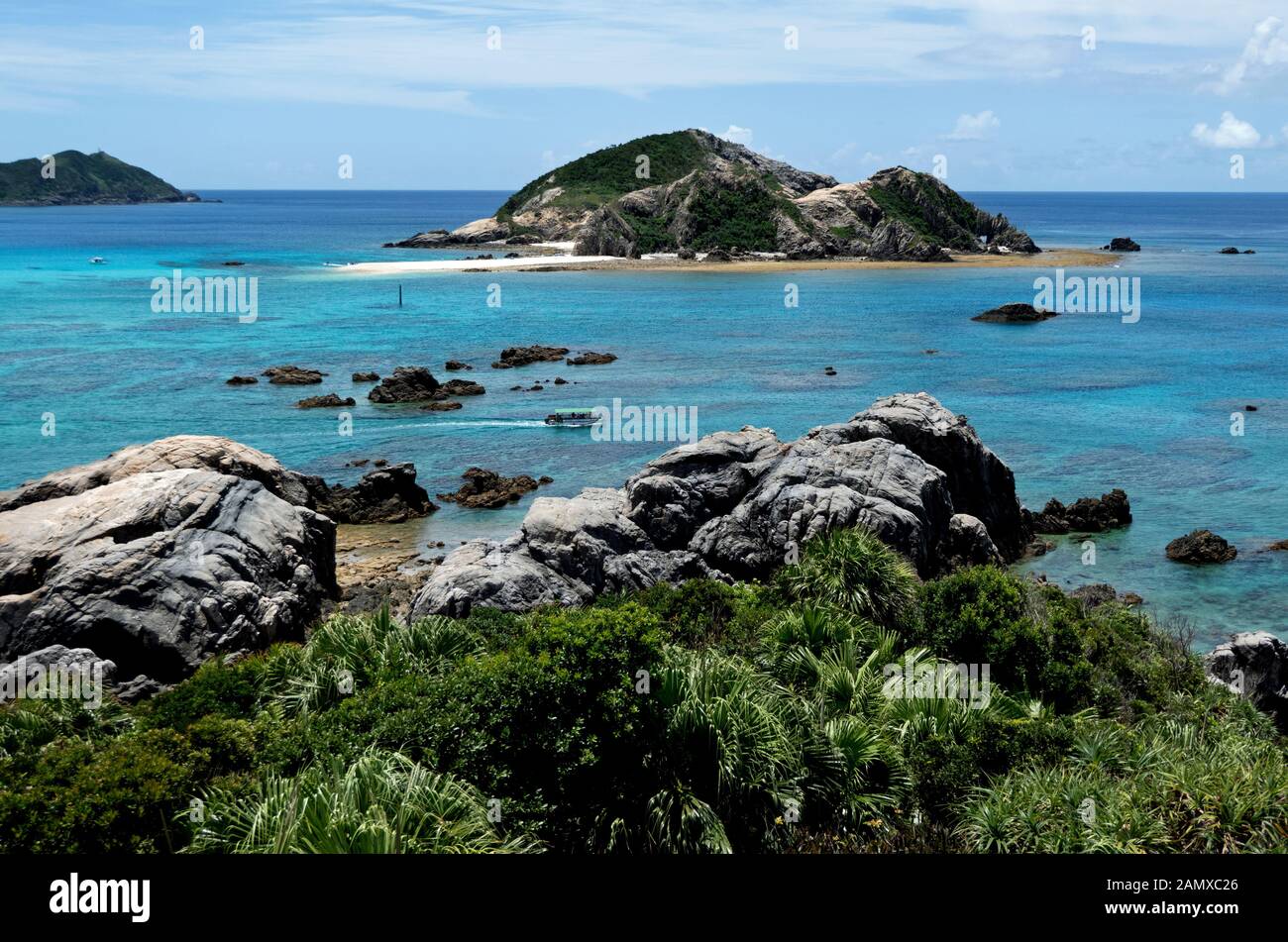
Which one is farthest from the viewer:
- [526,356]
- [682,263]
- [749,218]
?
[749,218]

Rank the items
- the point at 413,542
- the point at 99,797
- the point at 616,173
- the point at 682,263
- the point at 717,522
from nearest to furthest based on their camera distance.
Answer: the point at 99,797 → the point at 717,522 → the point at 413,542 → the point at 682,263 → the point at 616,173

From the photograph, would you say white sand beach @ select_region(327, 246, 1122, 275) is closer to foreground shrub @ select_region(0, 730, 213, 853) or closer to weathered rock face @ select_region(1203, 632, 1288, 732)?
weathered rock face @ select_region(1203, 632, 1288, 732)

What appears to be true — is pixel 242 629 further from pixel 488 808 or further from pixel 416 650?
pixel 488 808

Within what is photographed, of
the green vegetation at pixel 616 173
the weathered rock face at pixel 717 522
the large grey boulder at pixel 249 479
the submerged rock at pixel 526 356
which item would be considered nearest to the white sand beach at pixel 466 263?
the green vegetation at pixel 616 173

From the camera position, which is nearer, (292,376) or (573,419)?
(573,419)

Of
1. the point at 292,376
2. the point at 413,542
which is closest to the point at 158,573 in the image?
the point at 413,542

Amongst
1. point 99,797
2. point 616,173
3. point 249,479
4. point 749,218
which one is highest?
point 616,173

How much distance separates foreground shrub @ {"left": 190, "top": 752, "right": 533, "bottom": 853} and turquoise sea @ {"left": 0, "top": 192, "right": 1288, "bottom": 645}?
23.6 metres

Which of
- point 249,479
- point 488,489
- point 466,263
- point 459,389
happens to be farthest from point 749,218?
point 249,479

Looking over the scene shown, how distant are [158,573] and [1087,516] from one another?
30.3 meters

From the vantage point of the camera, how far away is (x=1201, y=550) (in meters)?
35.0

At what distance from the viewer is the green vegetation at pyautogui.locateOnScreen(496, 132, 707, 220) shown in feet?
594

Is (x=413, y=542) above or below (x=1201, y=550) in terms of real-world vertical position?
above

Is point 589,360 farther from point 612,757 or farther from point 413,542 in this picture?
point 612,757
